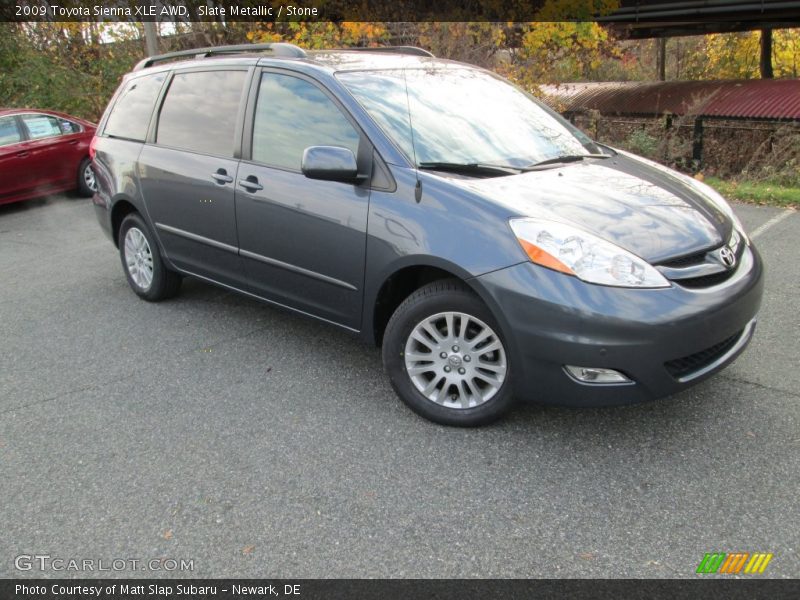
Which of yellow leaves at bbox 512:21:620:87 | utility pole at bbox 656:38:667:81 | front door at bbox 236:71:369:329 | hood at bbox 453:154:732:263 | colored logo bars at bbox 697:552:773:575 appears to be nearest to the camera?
colored logo bars at bbox 697:552:773:575

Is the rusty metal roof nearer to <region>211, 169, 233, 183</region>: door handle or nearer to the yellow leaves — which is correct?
the yellow leaves

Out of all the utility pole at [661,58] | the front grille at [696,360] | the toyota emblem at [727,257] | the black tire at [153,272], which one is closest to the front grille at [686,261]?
the toyota emblem at [727,257]

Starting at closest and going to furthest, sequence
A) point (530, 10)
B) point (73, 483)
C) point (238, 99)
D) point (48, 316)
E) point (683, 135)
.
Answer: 1. point (73, 483)
2. point (238, 99)
3. point (48, 316)
4. point (530, 10)
5. point (683, 135)

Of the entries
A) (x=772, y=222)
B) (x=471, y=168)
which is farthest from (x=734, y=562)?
(x=772, y=222)

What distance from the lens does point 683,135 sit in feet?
42.7

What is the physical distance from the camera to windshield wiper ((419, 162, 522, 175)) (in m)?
3.39

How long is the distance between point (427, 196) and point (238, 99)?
1667 millimetres

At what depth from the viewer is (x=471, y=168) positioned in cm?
343

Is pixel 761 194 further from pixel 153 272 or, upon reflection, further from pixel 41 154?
pixel 41 154

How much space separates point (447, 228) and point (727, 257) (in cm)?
132

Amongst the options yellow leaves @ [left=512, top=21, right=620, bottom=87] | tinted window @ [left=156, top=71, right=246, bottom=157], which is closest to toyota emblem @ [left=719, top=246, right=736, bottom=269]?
tinted window @ [left=156, top=71, right=246, bottom=157]
